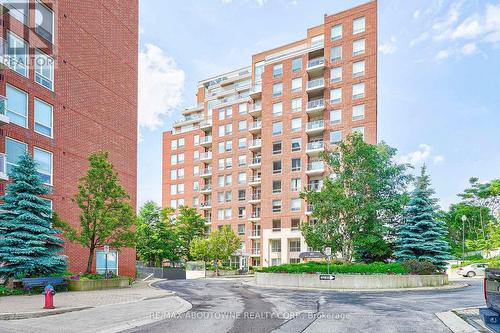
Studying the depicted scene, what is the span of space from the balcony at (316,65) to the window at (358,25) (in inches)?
205

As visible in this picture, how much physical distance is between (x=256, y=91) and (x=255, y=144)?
7.90m

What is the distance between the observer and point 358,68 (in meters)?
53.7

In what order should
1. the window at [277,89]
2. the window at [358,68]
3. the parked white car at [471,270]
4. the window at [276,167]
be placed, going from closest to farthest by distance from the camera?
the parked white car at [471,270] < the window at [358,68] < the window at [276,167] < the window at [277,89]

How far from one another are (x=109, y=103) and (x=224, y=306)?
2204 cm

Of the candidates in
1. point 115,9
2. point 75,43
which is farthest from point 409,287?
point 115,9

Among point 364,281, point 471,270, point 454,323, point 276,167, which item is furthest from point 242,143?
point 454,323

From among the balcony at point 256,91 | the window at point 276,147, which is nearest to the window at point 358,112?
the window at point 276,147

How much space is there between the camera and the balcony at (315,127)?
5512cm

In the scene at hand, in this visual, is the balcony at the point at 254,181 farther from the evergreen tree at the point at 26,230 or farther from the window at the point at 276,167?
the evergreen tree at the point at 26,230

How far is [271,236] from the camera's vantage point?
193 feet

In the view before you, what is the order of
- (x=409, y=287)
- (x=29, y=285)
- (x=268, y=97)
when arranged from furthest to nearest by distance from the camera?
(x=268, y=97)
(x=409, y=287)
(x=29, y=285)

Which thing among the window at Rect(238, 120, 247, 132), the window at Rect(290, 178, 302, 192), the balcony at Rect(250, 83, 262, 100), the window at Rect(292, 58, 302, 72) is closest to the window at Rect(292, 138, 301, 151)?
the window at Rect(290, 178, 302, 192)

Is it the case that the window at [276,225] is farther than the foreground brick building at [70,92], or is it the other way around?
the window at [276,225]

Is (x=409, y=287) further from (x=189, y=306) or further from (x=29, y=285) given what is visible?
(x=29, y=285)
